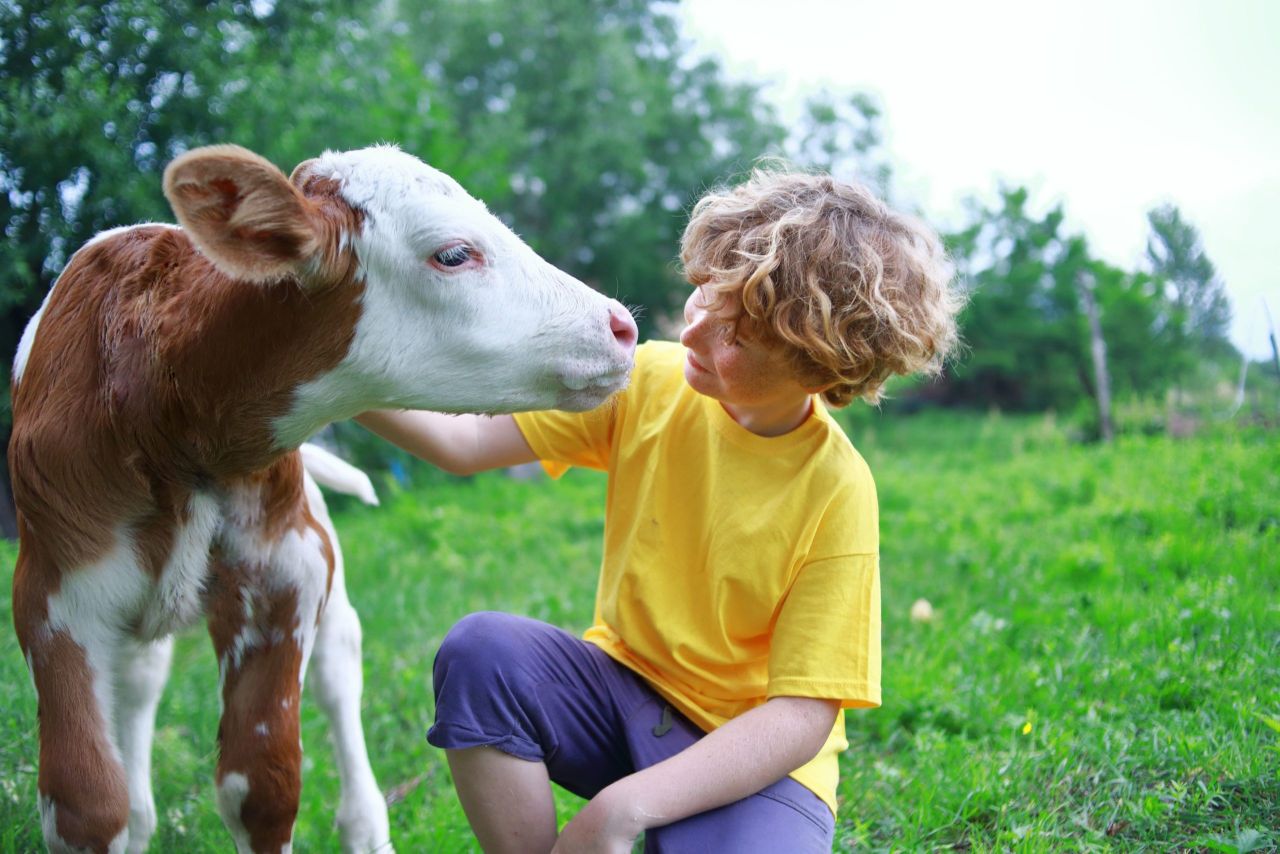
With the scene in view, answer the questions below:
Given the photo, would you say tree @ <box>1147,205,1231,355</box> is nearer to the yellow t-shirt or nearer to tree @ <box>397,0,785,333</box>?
the yellow t-shirt

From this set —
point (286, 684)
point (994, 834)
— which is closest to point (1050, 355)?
point (994, 834)

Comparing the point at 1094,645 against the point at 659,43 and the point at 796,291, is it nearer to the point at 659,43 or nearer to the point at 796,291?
the point at 796,291

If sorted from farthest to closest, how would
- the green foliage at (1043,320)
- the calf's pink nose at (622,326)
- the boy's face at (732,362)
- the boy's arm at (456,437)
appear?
the green foliage at (1043,320) < the boy's arm at (456,437) < the boy's face at (732,362) < the calf's pink nose at (622,326)

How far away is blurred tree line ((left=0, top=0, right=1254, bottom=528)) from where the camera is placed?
4469 mm

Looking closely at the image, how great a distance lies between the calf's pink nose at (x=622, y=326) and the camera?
201 centimetres

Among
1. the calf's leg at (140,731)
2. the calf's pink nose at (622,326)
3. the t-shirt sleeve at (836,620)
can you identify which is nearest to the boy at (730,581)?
the t-shirt sleeve at (836,620)

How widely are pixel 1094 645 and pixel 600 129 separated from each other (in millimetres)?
14298

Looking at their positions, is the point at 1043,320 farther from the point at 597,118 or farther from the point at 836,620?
the point at 836,620

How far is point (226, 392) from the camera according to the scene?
1.90m

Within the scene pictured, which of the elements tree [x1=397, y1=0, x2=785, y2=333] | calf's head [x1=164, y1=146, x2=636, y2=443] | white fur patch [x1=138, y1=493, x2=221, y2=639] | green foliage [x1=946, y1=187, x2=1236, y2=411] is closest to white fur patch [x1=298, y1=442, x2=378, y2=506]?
white fur patch [x1=138, y1=493, x2=221, y2=639]

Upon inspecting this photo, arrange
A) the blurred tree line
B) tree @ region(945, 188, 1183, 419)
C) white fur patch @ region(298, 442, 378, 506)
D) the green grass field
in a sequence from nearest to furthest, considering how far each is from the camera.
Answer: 1. the green grass field
2. white fur patch @ region(298, 442, 378, 506)
3. the blurred tree line
4. tree @ region(945, 188, 1183, 419)

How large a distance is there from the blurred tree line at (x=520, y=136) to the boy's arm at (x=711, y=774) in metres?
1.29

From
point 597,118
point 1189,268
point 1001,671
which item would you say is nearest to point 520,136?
point 597,118

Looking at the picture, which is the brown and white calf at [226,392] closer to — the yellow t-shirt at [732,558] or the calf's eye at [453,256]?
the calf's eye at [453,256]
